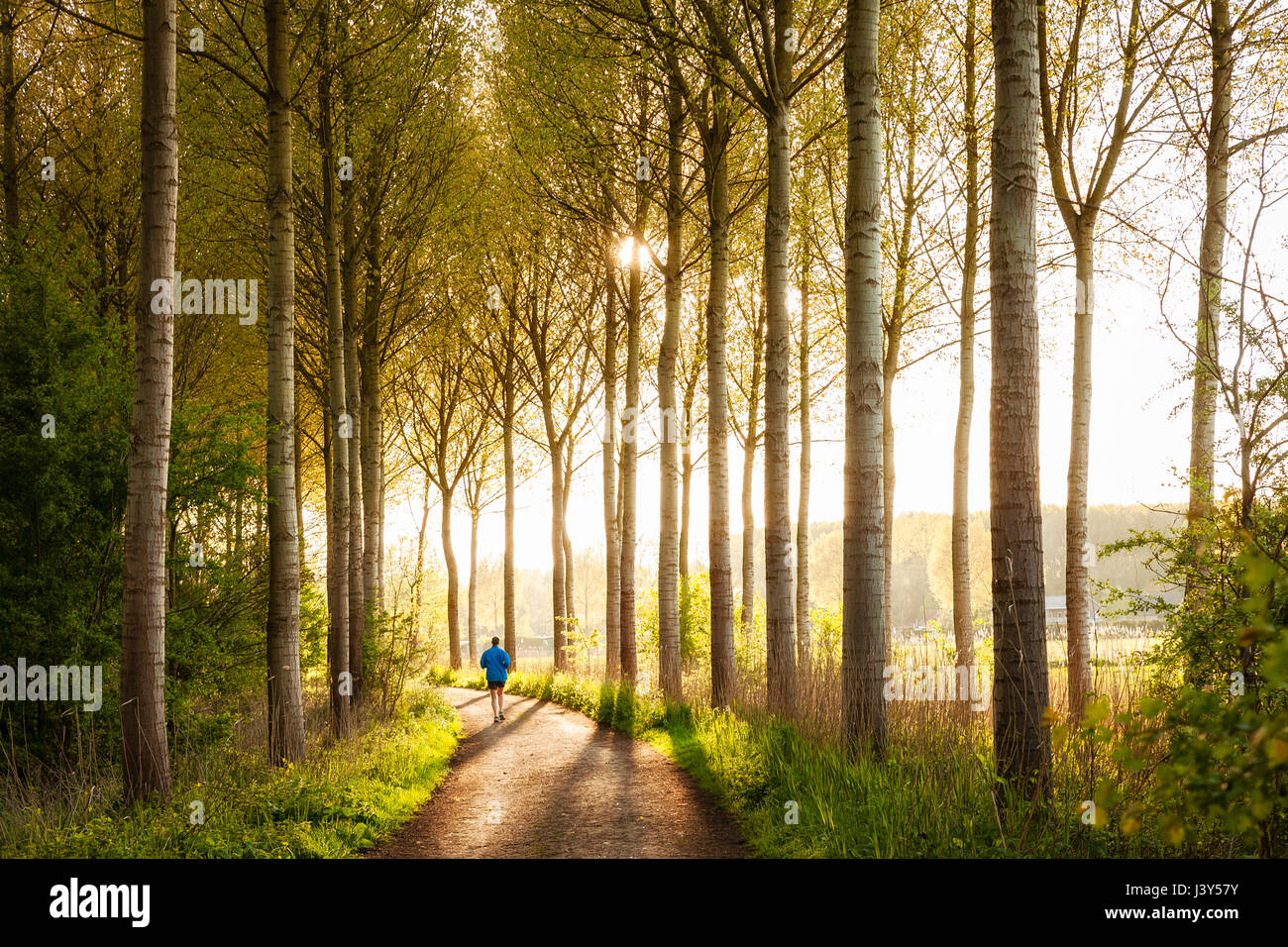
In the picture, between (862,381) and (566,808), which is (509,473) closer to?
(566,808)

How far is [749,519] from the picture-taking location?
20406mm

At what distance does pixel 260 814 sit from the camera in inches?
257

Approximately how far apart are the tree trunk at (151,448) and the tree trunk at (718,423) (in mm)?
6656

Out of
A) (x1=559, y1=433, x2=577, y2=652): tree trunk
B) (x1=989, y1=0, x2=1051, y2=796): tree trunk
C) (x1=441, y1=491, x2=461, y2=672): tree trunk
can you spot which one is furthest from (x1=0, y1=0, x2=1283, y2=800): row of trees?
(x1=441, y1=491, x2=461, y2=672): tree trunk

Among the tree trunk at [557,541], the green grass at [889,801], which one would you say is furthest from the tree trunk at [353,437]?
the tree trunk at [557,541]

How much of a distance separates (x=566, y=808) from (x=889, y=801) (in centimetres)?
375

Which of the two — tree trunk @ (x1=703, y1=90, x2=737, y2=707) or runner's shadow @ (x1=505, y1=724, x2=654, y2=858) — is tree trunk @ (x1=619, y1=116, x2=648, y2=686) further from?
runner's shadow @ (x1=505, y1=724, x2=654, y2=858)

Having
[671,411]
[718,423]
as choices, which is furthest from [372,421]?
[718,423]

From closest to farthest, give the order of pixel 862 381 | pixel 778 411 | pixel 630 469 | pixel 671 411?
pixel 862 381
pixel 778 411
pixel 671 411
pixel 630 469

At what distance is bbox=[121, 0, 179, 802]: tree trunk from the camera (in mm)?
6246

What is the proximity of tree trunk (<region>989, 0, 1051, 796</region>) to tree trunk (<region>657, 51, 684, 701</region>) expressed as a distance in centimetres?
767

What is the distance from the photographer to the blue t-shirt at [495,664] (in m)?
14.9
